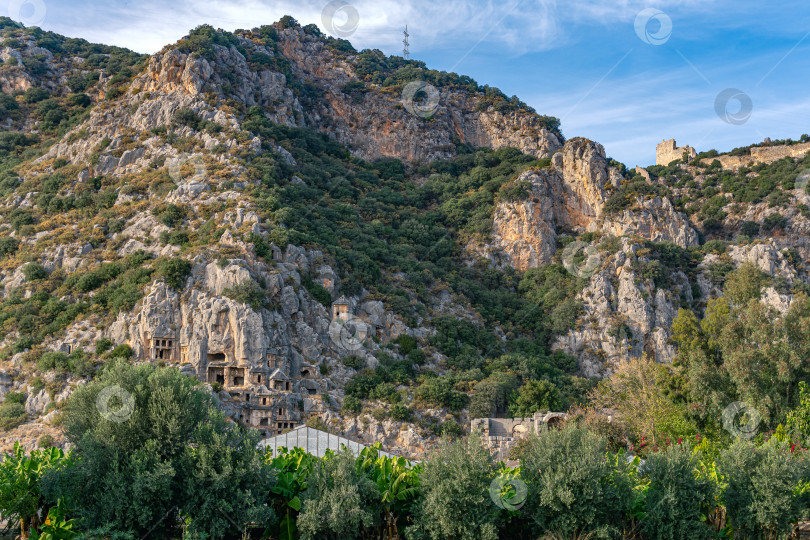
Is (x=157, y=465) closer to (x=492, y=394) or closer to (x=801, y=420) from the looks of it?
(x=801, y=420)

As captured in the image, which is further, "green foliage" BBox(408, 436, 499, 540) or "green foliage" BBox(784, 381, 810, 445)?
"green foliage" BBox(784, 381, 810, 445)

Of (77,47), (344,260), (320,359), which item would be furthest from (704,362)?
(77,47)

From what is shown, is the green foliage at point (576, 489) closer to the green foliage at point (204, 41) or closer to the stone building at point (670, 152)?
the green foliage at point (204, 41)

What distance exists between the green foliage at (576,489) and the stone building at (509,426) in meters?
19.9

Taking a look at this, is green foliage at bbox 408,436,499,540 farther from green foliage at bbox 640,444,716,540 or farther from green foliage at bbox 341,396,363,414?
green foliage at bbox 341,396,363,414

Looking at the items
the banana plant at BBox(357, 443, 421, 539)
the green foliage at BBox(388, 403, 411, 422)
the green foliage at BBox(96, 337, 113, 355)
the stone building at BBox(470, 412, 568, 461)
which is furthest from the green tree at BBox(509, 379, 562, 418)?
the green foliage at BBox(96, 337, 113, 355)

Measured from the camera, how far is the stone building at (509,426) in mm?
40469

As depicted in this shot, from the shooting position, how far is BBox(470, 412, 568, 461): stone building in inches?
1593

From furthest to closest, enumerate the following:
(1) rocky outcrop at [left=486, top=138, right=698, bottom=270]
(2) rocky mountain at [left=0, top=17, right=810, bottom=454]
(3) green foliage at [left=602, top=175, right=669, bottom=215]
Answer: (3) green foliage at [left=602, top=175, right=669, bottom=215]
(1) rocky outcrop at [left=486, top=138, right=698, bottom=270]
(2) rocky mountain at [left=0, top=17, right=810, bottom=454]

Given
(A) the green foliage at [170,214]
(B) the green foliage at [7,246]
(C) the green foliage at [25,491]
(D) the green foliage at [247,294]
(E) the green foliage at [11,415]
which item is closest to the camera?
(C) the green foliage at [25,491]

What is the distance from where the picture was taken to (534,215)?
73.1 m

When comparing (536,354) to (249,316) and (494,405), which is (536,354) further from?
(249,316)

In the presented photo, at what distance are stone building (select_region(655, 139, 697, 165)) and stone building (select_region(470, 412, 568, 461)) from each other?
2695 inches

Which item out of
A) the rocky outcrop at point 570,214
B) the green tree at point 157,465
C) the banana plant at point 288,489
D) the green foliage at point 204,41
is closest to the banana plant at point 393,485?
the banana plant at point 288,489
